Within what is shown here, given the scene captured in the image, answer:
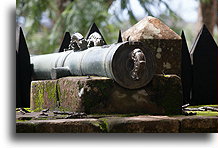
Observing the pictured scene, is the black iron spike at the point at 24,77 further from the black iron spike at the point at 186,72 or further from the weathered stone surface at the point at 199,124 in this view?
the weathered stone surface at the point at 199,124

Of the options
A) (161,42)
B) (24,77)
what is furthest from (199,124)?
(24,77)

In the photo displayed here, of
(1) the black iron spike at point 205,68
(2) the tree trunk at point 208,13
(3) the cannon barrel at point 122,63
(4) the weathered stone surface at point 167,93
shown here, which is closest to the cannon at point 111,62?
(3) the cannon barrel at point 122,63

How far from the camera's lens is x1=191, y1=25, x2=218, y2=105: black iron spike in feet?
20.7

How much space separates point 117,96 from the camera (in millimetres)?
4191

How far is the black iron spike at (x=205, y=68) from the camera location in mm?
6301

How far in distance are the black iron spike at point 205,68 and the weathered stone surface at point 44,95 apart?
6.88 feet

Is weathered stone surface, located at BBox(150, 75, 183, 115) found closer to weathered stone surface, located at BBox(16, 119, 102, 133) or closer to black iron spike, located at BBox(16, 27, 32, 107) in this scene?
weathered stone surface, located at BBox(16, 119, 102, 133)

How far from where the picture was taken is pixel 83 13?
958cm

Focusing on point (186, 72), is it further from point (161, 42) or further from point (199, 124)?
point (199, 124)

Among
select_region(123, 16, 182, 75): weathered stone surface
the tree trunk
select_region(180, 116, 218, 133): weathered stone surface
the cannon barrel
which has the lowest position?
select_region(180, 116, 218, 133): weathered stone surface

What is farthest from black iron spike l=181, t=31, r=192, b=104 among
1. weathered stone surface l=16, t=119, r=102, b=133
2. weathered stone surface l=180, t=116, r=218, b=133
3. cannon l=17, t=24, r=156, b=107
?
weathered stone surface l=16, t=119, r=102, b=133

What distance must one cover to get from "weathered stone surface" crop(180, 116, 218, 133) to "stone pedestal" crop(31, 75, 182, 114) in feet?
1.43

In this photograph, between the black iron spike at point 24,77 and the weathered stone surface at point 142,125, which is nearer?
the weathered stone surface at point 142,125
